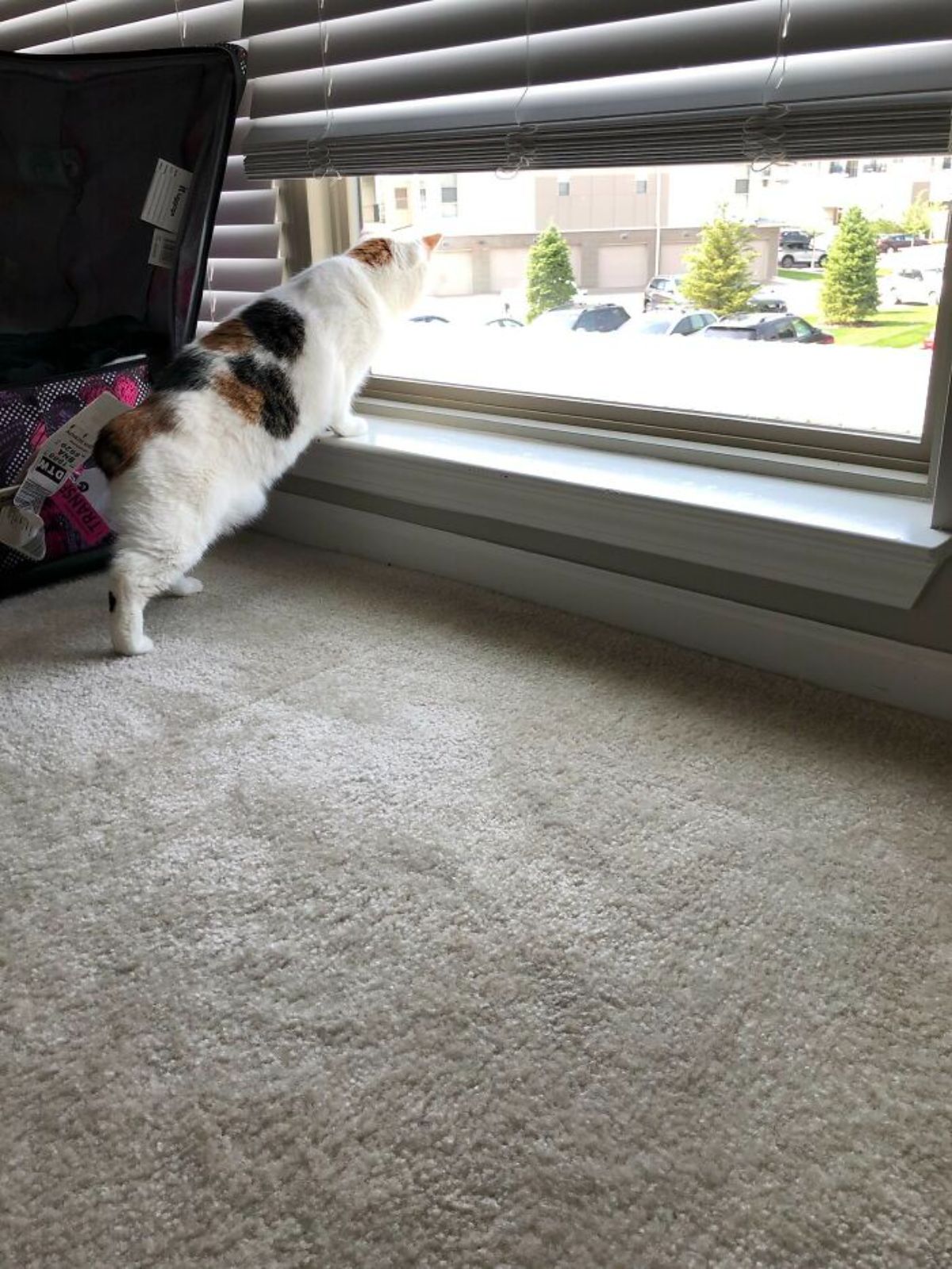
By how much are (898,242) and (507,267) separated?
67 cm

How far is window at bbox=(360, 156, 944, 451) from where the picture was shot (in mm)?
1365

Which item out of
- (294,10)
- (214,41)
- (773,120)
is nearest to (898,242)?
(773,120)

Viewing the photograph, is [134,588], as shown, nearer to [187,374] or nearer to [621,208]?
[187,374]

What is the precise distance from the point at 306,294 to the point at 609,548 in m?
0.66

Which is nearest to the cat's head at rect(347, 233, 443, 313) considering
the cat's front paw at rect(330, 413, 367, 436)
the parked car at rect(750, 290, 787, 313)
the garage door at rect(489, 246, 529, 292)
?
the garage door at rect(489, 246, 529, 292)

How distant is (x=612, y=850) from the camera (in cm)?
106

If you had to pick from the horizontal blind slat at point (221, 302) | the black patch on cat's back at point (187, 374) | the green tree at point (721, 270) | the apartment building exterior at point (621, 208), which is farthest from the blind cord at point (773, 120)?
the horizontal blind slat at point (221, 302)

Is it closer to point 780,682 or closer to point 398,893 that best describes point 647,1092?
point 398,893

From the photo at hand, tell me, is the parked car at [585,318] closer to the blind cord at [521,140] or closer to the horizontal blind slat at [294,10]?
the blind cord at [521,140]

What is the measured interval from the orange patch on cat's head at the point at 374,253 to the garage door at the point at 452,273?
9cm

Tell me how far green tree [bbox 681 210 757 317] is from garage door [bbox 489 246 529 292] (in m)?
0.32

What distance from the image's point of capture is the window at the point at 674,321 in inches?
53.7

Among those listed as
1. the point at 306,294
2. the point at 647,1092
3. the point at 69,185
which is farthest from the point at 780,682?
the point at 69,185

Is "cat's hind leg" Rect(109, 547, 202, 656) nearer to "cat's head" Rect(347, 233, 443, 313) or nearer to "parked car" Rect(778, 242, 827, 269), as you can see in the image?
"cat's head" Rect(347, 233, 443, 313)
